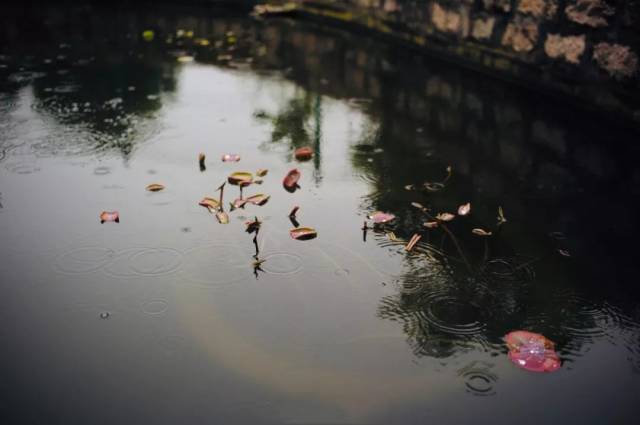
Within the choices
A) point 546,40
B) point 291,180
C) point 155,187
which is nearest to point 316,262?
point 291,180

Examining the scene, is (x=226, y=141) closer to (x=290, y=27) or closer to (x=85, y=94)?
(x=85, y=94)

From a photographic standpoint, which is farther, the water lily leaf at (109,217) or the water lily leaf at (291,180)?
the water lily leaf at (291,180)

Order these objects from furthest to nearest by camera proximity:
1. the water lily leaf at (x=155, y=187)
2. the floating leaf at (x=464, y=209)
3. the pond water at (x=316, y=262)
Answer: the water lily leaf at (x=155, y=187), the floating leaf at (x=464, y=209), the pond water at (x=316, y=262)

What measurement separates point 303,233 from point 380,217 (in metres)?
0.35

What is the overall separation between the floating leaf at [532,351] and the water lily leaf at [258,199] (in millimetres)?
1230

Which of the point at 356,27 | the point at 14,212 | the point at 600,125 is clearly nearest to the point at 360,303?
the point at 14,212

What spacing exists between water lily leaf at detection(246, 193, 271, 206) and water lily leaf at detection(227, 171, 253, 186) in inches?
6.4

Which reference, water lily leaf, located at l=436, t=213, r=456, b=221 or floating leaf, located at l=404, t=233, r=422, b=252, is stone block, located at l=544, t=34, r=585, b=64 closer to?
water lily leaf, located at l=436, t=213, r=456, b=221

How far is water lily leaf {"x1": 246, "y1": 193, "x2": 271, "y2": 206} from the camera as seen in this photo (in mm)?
2553

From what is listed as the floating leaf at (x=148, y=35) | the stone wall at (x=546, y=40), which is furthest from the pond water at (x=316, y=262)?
the floating leaf at (x=148, y=35)

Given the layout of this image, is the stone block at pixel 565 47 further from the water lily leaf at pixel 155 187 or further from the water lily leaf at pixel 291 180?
the water lily leaf at pixel 155 187

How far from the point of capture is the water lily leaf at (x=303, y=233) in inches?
89.5

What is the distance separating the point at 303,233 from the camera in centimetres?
229

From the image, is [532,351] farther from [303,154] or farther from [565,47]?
[565,47]
